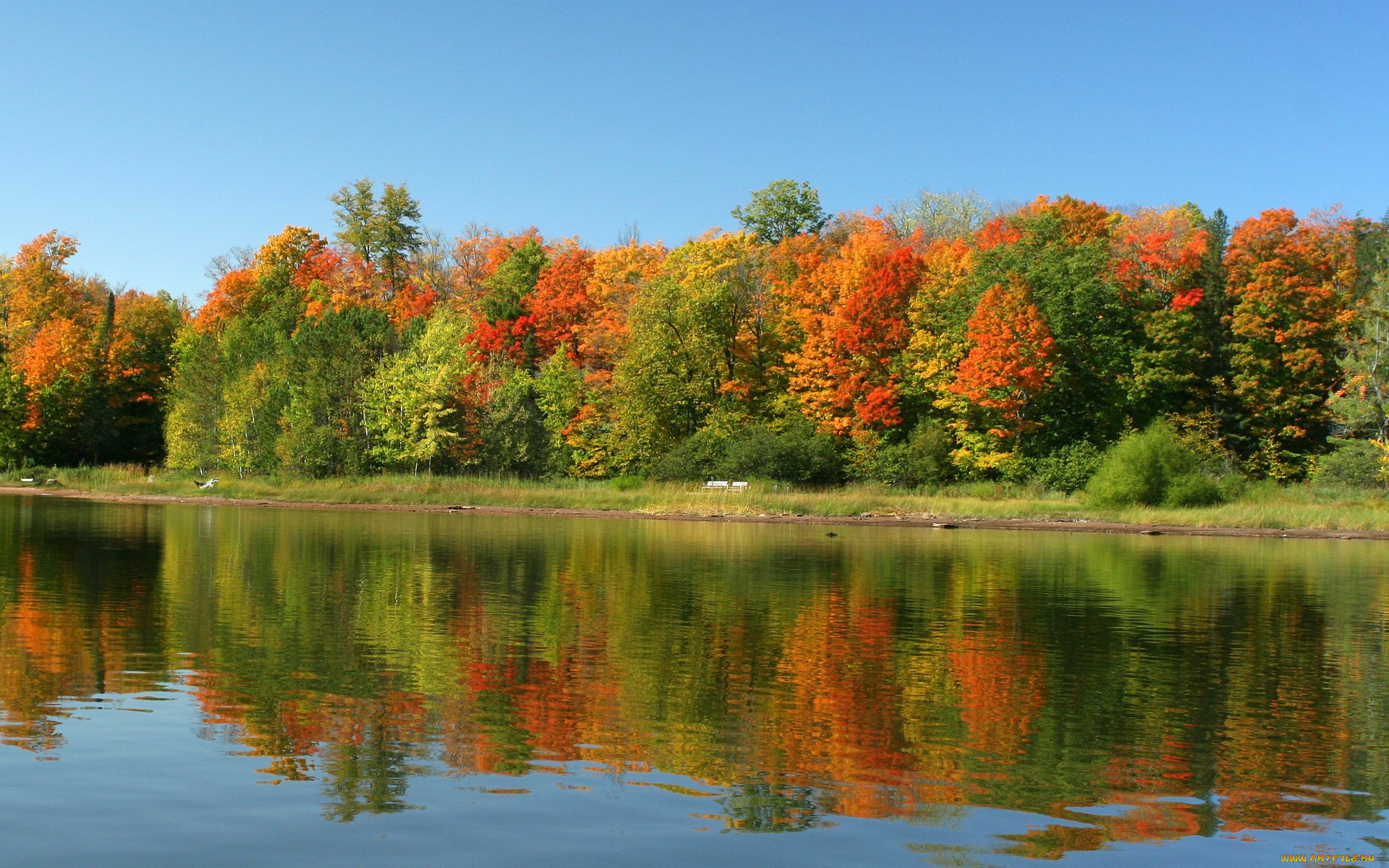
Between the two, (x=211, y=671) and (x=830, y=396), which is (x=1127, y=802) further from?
(x=830, y=396)

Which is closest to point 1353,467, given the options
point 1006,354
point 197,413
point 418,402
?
point 1006,354

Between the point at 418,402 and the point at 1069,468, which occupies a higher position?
the point at 418,402

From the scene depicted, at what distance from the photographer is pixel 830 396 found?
2517 inches

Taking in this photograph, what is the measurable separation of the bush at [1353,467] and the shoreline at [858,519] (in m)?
11.7

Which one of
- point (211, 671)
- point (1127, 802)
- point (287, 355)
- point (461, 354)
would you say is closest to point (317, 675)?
point (211, 671)

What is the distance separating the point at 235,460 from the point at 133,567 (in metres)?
49.3

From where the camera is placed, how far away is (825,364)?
64.4m

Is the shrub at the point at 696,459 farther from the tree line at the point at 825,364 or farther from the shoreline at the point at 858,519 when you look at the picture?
the shoreline at the point at 858,519

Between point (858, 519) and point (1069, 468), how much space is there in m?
14.7

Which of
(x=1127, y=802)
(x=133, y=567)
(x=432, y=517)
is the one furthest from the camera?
(x=432, y=517)

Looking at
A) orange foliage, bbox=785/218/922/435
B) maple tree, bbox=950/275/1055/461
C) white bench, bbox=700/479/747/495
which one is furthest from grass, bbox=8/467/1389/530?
orange foliage, bbox=785/218/922/435

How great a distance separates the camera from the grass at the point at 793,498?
4806 centimetres

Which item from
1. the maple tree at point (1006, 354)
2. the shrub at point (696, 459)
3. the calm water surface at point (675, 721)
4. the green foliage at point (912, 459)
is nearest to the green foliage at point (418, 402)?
the shrub at point (696, 459)

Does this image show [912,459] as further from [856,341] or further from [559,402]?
[559,402]
